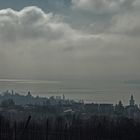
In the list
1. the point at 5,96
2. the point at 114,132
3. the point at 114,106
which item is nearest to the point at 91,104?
the point at 114,106

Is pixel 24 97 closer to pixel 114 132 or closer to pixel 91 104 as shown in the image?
pixel 91 104

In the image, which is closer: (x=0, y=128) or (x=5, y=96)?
(x=0, y=128)

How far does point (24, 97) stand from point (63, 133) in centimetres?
9443

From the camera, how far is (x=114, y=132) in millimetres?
17953

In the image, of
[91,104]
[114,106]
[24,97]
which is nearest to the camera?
[114,106]

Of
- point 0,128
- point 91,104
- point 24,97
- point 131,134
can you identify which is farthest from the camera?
point 24,97

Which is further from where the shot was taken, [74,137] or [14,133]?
[74,137]

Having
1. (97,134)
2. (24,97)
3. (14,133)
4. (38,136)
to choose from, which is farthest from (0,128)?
(24,97)

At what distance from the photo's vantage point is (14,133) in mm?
14922

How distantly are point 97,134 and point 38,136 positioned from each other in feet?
7.93

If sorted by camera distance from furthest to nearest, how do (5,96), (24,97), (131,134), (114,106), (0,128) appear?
(24,97), (5,96), (114,106), (131,134), (0,128)

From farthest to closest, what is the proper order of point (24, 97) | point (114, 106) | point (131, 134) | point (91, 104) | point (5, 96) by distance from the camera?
point (24, 97) → point (5, 96) → point (91, 104) → point (114, 106) → point (131, 134)

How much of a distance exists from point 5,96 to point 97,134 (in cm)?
8656

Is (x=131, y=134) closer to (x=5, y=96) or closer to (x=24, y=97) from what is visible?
(x=5, y=96)
